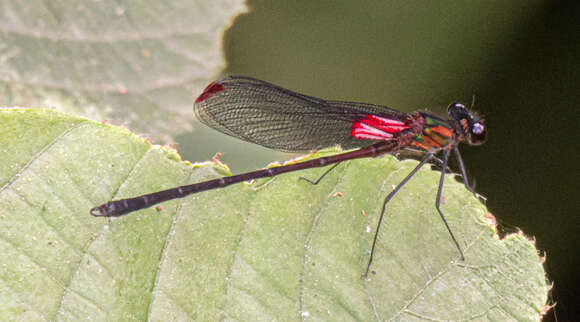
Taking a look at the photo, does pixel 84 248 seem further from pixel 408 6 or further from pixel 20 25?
pixel 408 6

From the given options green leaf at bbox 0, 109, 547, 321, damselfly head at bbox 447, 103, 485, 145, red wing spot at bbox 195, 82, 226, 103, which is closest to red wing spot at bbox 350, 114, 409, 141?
damselfly head at bbox 447, 103, 485, 145

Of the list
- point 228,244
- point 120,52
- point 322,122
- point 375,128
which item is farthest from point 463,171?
point 120,52

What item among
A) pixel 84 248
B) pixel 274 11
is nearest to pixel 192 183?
pixel 84 248

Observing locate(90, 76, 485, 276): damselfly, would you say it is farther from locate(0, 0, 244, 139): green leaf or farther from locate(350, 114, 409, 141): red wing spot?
locate(0, 0, 244, 139): green leaf

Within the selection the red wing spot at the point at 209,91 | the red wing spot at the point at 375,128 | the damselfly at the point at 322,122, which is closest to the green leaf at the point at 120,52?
the red wing spot at the point at 209,91

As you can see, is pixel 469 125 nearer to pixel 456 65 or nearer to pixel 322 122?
pixel 456 65

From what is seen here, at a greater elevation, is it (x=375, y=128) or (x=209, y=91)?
(x=375, y=128)

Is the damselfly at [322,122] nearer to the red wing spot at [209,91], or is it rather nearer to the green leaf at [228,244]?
the red wing spot at [209,91]
